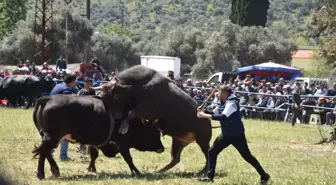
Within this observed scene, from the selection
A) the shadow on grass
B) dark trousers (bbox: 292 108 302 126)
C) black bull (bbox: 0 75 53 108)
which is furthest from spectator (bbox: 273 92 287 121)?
the shadow on grass

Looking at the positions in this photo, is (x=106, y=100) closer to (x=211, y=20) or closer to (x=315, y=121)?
(x=315, y=121)

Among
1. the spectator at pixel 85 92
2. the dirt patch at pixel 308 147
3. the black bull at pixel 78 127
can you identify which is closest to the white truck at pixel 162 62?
the dirt patch at pixel 308 147

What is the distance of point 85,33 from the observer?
54.7 meters

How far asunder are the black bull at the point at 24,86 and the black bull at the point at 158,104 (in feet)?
56.5

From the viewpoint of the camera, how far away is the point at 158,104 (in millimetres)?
10648

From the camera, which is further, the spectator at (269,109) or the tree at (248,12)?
the tree at (248,12)

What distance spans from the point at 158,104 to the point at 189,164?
75.6 inches

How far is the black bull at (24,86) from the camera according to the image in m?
27.5

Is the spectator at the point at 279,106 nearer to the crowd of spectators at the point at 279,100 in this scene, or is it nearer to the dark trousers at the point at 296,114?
the crowd of spectators at the point at 279,100

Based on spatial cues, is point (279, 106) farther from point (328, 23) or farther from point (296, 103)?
point (328, 23)

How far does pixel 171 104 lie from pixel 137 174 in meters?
1.34

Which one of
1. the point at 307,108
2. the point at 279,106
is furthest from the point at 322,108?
the point at 279,106

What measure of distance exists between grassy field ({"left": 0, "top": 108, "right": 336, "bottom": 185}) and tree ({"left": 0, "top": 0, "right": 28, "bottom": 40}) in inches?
1558

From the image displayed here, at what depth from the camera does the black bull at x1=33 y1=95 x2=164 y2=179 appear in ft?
31.1
